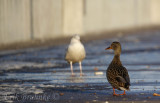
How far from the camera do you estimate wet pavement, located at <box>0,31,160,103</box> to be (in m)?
9.80

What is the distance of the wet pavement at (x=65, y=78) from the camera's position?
386 inches

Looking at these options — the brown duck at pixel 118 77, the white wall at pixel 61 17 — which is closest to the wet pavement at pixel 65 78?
the brown duck at pixel 118 77

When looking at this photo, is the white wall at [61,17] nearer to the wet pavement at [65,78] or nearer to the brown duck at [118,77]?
the wet pavement at [65,78]

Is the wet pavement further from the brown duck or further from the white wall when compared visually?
the white wall

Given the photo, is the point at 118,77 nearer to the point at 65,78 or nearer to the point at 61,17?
the point at 65,78

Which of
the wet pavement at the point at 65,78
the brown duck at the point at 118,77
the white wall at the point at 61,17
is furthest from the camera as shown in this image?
the white wall at the point at 61,17

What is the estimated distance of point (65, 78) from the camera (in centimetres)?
1284

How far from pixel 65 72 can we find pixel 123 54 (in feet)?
20.0

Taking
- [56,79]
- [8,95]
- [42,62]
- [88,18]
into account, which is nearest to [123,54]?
[42,62]

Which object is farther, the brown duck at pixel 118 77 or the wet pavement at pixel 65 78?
the wet pavement at pixel 65 78

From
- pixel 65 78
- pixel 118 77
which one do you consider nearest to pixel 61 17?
pixel 65 78

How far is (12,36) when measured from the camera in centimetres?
2198

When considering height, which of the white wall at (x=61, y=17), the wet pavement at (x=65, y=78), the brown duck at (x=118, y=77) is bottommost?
the wet pavement at (x=65, y=78)

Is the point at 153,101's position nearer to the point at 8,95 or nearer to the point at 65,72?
the point at 8,95
